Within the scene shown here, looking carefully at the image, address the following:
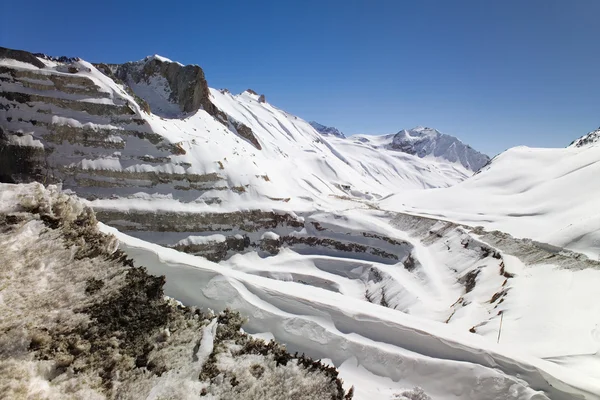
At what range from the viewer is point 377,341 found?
301 inches

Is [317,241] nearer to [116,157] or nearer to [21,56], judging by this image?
[116,157]

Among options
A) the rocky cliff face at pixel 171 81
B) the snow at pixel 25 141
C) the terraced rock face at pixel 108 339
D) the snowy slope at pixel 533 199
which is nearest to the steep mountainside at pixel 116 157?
the snow at pixel 25 141

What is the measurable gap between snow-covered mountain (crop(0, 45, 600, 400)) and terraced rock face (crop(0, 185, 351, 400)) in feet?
0.27

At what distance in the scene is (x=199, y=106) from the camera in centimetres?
6988

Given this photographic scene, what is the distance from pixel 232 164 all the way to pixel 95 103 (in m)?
20.0

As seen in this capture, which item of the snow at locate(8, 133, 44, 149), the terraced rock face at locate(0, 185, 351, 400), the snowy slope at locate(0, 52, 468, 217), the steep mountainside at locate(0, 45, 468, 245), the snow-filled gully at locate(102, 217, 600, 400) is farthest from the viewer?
the snowy slope at locate(0, 52, 468, 217)

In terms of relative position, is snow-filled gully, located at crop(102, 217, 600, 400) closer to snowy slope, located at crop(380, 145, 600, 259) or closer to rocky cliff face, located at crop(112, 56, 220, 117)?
snowy slope, located at crop(380, 145, 600, 259)

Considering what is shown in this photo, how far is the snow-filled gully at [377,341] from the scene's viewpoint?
6.75 meters

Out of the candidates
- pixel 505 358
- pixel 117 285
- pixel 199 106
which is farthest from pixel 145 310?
pixel 199 106

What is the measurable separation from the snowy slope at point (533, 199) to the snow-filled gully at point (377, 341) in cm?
2582

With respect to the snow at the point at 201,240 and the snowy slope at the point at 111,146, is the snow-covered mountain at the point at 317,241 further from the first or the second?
the snow at the point at 201,240

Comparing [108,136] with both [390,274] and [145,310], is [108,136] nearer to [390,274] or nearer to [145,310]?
[390,274]

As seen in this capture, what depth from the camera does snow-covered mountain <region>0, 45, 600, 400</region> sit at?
23.2 ft

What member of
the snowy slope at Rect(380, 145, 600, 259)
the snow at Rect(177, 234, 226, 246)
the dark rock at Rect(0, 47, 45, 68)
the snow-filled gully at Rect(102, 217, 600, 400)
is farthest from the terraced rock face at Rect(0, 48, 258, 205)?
the snowy slope at Rect(380, 145, 600, 259)
